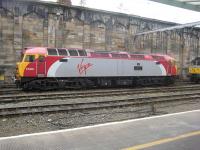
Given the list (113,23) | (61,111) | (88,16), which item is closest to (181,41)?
(113,23)

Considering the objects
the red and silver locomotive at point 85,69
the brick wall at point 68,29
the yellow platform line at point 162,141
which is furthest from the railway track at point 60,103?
the brick wall at point 68,29

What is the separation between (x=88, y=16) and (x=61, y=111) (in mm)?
19176

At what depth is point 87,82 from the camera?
22.5 metres

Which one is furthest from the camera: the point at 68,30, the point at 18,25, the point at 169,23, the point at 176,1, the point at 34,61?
the point at 169,23

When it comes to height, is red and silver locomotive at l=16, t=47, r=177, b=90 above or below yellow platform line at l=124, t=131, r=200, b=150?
above

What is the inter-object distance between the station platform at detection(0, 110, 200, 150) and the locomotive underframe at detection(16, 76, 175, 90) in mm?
12132

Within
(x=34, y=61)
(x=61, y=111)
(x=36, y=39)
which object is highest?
(x=36, y=39)

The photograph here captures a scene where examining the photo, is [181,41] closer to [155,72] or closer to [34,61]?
[155,72]

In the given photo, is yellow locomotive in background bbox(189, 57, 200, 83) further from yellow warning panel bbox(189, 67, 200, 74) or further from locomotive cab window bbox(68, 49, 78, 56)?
locomotive cab window bbox(68, 49, 78, 56)

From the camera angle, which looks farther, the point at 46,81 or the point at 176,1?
the point at 46,81

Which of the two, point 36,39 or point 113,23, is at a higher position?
point 113,23

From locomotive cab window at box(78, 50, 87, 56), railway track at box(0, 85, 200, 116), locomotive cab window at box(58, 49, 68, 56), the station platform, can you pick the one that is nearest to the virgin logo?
locomotive cab window at box(78, 50, 87, 56)

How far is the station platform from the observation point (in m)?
6.96

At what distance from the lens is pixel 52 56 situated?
20656 mm
